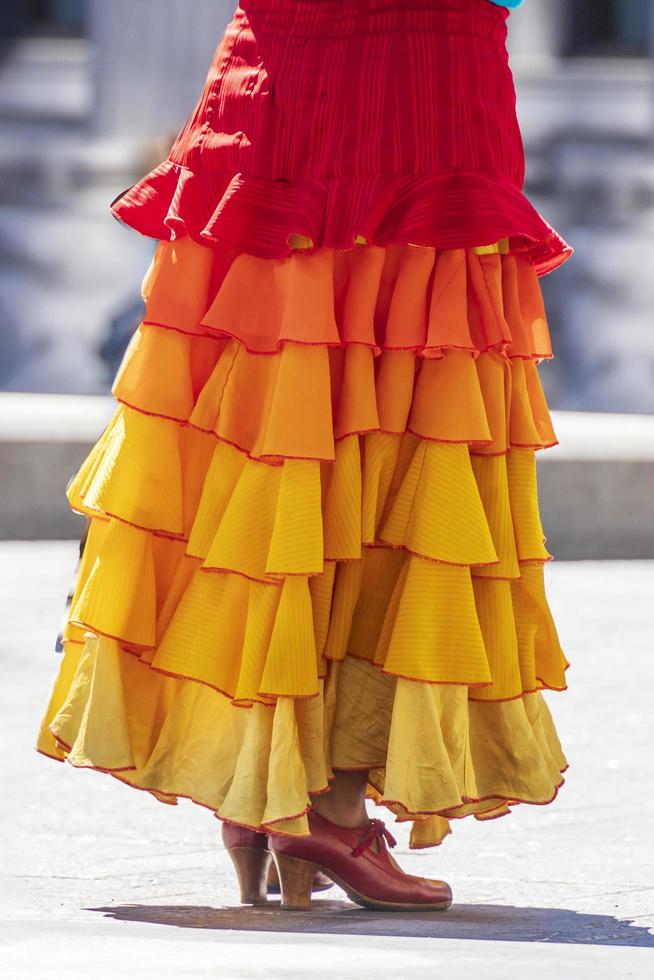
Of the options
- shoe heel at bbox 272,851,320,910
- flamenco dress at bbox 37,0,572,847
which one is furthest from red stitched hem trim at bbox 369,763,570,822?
shoe heel at bbox 272,851,320,910

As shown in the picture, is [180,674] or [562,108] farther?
[562,108]

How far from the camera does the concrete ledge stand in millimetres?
5992

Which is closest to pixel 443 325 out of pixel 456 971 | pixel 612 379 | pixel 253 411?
pixel 253 411

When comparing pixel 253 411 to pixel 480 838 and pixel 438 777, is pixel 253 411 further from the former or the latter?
pixel 480 838

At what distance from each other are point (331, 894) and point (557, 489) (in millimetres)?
3750

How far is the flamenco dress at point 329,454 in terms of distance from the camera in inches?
84.7

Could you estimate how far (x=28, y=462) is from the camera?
5.98 metres

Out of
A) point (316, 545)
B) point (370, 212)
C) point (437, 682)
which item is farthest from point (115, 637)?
point (370, 212)

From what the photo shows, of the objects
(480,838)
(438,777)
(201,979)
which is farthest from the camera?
(480,838)

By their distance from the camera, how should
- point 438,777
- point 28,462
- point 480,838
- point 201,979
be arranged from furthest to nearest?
point 28,462
point 480,838
point 438,777
point 201,979

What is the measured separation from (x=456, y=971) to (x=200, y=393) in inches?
34.2

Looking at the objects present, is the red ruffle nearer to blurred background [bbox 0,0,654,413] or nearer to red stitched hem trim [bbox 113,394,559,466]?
red stitched hem trim [bbox 113,394,559,466]

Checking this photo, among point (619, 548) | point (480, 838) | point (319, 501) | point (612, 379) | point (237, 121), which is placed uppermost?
point (237, 121)

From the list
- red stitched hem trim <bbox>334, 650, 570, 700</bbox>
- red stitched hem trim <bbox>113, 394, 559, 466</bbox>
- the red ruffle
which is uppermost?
the red ruffle
